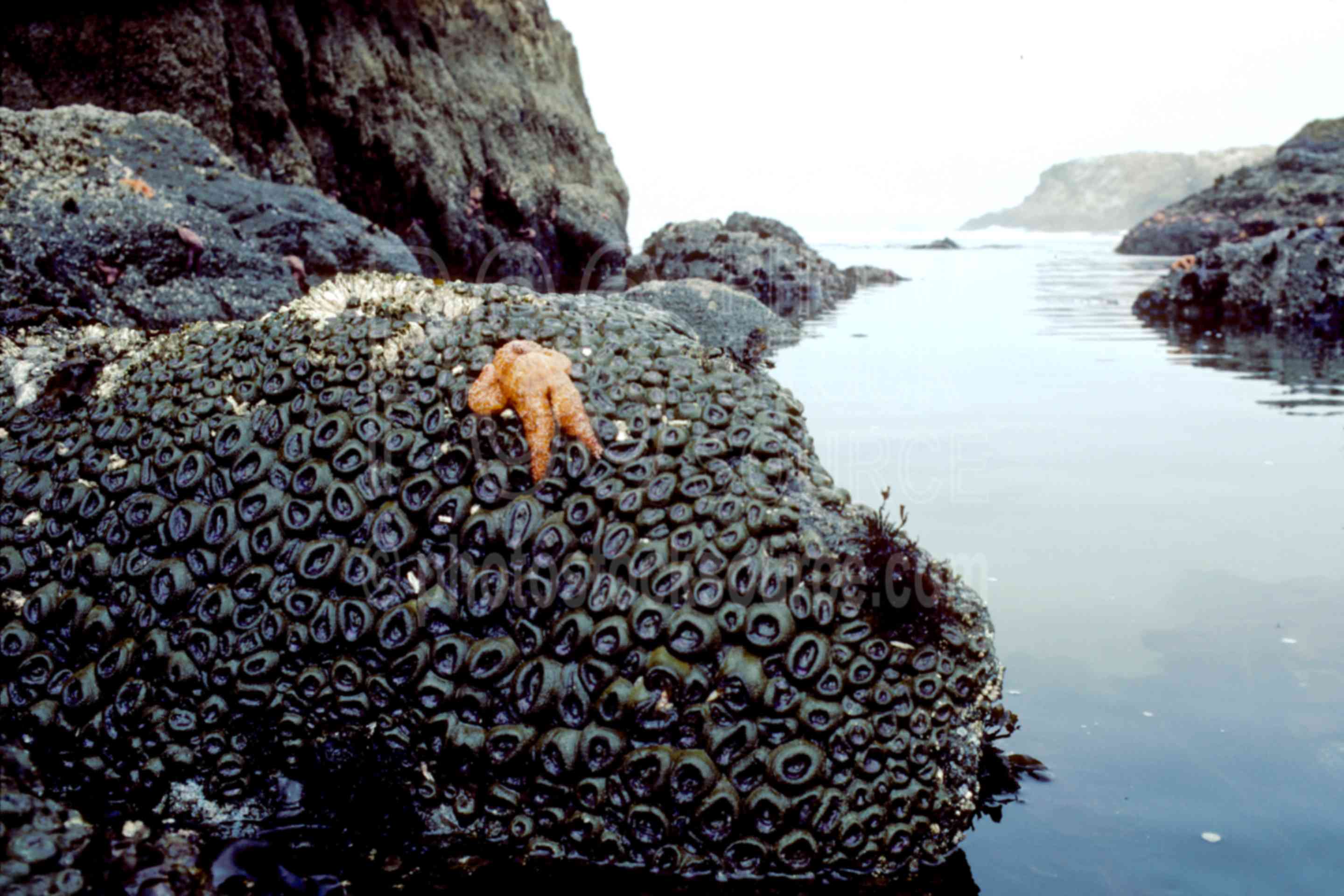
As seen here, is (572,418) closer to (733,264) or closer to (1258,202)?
(733,264)

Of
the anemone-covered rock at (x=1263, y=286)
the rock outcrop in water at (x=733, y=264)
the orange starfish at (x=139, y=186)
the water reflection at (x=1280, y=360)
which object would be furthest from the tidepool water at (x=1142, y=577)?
the rock outcrop in water at (x=733, y=264)

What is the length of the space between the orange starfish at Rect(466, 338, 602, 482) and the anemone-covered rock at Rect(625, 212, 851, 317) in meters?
12.8

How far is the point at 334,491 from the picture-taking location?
274 cm

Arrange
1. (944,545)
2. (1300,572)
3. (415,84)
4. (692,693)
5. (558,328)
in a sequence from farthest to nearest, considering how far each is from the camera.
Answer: (415,84) < (944,545) < (1300,572) < (558,328) < (692,693)

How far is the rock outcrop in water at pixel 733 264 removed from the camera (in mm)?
16094

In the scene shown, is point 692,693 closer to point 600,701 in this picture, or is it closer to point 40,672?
point 600,701

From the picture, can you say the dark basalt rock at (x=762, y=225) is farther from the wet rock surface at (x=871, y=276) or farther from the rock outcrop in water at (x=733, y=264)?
the rock outcrop in water at (x=733, y=264)

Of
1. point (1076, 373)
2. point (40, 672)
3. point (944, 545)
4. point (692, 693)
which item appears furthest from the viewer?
point (1076, 373)

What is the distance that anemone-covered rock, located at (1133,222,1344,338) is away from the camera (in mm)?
13117

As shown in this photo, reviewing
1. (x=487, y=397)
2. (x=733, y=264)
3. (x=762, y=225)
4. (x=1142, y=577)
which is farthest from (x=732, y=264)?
(x=487, y=397)

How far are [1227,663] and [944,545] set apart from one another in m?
1.39

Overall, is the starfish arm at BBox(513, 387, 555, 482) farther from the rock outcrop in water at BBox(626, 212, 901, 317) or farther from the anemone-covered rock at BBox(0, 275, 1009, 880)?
the rock outcrop in water at BBox(626, 212, 901, 317)

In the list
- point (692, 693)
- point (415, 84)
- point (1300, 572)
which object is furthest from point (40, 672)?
point (415, 84)

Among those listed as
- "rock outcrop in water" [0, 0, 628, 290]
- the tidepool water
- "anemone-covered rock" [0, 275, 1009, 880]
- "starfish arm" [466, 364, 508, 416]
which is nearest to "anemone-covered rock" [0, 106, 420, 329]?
"anemone-covered rock" [0, 275, 1009, 880]
